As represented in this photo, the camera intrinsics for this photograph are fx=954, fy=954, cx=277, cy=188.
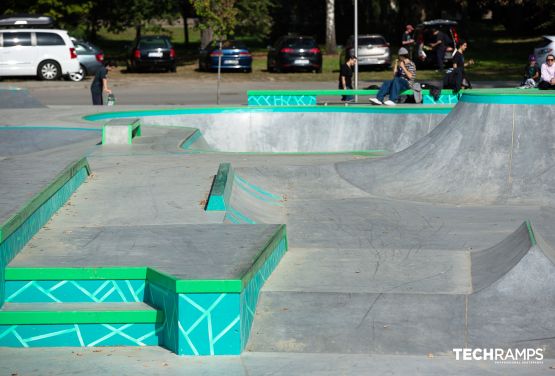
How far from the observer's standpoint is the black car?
3594cm

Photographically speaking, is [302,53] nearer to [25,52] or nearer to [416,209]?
[25,52]

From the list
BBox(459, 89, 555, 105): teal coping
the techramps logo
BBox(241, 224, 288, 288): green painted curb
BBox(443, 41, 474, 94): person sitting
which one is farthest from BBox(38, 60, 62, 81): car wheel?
the techramps logo

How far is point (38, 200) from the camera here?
24.3 ft

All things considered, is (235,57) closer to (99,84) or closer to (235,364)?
(99,84)

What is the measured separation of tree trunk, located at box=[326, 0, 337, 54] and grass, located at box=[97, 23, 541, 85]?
1.19 feet

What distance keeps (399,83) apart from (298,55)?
15.6 meters

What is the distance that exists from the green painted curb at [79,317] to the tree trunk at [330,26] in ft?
119

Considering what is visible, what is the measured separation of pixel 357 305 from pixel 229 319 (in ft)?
2.91

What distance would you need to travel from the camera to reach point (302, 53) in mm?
34500

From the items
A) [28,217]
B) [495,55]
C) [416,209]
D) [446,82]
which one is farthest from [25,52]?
[28,217]

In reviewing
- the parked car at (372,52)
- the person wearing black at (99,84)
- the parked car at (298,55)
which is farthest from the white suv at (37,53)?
the person wearing black at (99,84)

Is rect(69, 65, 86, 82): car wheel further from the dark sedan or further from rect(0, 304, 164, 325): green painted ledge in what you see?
rect(0, 304, 164, 325): green painted ledge

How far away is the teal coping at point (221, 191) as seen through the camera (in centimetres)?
832

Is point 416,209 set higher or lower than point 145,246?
lower
